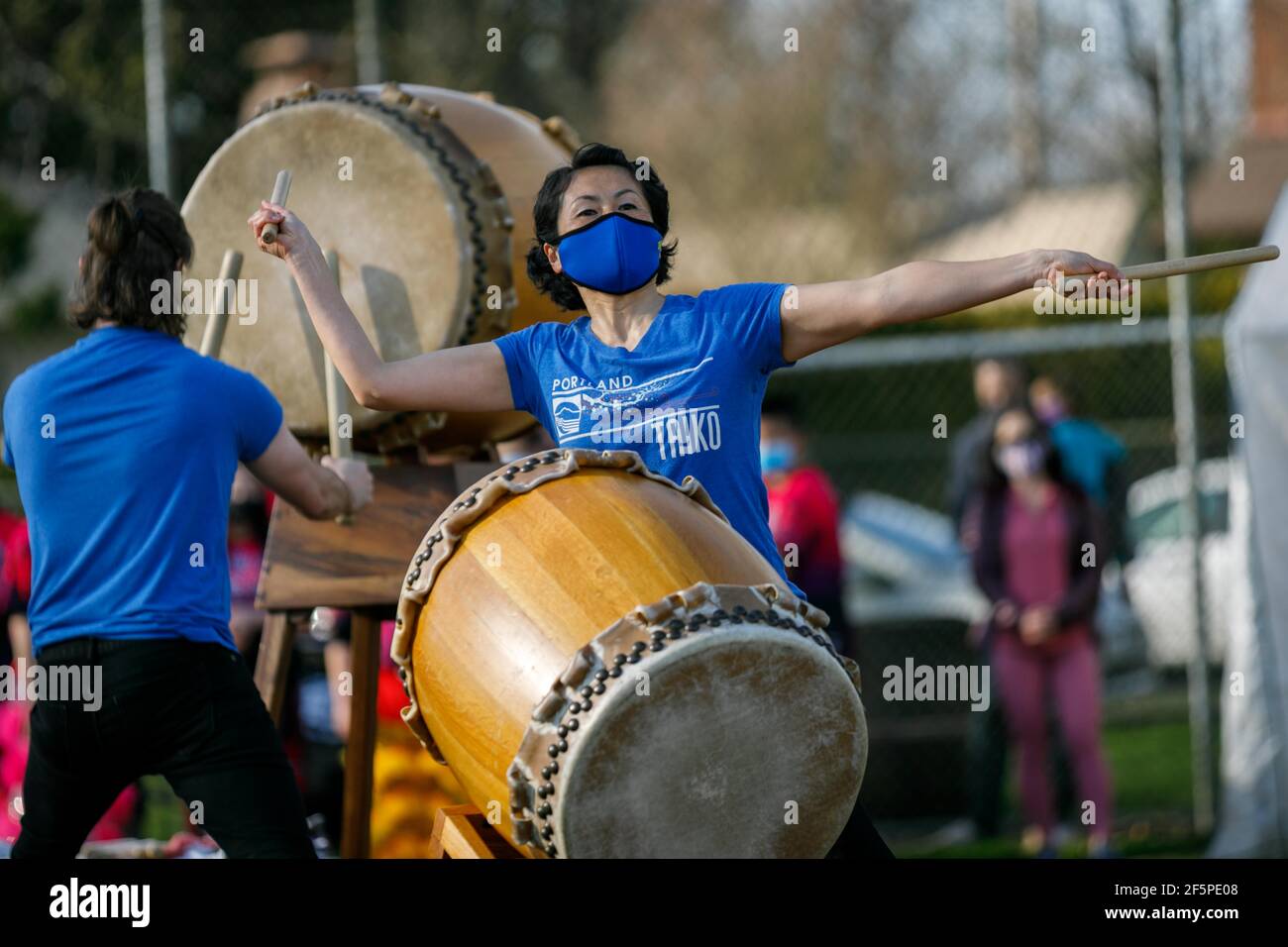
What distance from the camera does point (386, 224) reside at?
4.15m

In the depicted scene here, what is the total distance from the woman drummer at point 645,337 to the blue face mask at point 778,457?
12.9ft

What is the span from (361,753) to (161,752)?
3.61ft

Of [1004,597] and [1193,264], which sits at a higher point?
[1193,264]

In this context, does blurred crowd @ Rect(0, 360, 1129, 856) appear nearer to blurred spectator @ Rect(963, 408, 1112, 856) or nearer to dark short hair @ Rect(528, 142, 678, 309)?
blurred spectator @ Rect(963, 408, 1112, 856)

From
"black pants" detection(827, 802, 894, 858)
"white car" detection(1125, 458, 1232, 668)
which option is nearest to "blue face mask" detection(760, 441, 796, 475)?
"white car" detection(1125, 458, 1232, 668)

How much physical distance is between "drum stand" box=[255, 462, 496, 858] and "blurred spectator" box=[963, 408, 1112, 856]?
3.26 metres

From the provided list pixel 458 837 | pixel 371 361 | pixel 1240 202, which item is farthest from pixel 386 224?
pixel 1240 202

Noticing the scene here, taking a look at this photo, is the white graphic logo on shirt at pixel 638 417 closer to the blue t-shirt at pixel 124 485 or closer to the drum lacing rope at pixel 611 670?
the drum lacing rope at pixel 611 670

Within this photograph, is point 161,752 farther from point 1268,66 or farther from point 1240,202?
point 1240,202

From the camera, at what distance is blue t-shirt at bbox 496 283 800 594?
3135 millimetres

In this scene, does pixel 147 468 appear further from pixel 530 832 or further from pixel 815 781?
pixel 815 781

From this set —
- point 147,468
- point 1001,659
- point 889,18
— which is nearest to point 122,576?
point 147,468

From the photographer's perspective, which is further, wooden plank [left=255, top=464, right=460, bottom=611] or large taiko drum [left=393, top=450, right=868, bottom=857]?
wooden plank [left=255, top=464, right=460, bottom=611]

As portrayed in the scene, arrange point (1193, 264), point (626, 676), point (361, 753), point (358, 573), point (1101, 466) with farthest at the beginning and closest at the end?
point (1101, 466) → point (361, 753) → point (358, 573) → point (1193, 264) → point (626, 676)
